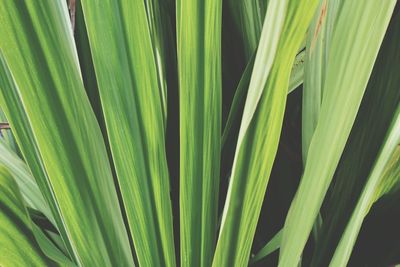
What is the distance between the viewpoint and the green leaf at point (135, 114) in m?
0.31

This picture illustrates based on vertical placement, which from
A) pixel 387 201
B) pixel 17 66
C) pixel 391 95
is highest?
pixel 17 66

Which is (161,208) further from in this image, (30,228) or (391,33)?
(391,33)

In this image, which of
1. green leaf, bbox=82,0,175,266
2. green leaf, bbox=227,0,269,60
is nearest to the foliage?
green leaf, bbox=82,0,175,266

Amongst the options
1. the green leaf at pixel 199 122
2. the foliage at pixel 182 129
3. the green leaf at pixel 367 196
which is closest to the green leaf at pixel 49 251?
the foliage at pixel 182 129

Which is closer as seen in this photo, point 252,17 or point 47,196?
point 47,196

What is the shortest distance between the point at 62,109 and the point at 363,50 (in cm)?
22

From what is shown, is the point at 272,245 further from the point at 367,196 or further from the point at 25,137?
the point at 25,137

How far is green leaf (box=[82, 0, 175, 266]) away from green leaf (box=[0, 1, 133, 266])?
0.6 inches

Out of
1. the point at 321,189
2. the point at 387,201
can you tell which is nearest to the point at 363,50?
the point at 321,189

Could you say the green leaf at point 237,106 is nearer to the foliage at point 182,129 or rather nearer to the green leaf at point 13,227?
the foliage at point 182,129

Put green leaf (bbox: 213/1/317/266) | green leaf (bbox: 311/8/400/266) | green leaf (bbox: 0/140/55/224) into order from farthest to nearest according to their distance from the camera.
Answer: green leaf (bbox: 0/140/55/224)
green leaf (bbox: 311/8/400/266)
green leaf (bbox: 213/1/317/266)

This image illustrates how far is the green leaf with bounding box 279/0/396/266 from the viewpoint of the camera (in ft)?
0.99

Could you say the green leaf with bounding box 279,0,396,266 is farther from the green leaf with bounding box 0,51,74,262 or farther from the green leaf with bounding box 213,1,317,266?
the green leaf with bounding box 0,51,74,262

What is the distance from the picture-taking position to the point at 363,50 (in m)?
0.31
